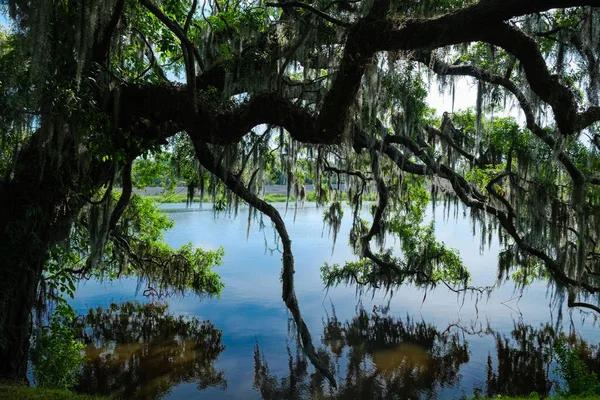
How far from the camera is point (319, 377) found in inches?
341

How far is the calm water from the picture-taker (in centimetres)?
836

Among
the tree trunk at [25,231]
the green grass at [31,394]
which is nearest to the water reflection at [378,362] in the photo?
the tree trunk at [25,231]

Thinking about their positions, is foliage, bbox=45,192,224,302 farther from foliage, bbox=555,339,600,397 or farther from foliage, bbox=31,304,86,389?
foliage, bbox=555,339,600,397

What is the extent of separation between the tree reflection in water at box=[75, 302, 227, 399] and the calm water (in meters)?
0.03

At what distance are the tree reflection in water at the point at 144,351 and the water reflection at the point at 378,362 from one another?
48.8 inches

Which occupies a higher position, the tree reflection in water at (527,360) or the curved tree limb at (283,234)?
the curved tree limb at (283,234)

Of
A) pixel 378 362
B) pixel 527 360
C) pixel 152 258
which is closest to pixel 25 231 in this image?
pixel 152 258

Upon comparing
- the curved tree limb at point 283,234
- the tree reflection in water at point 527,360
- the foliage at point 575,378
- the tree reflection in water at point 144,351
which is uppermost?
the curved tree limb at point 283,234

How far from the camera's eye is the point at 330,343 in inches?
424

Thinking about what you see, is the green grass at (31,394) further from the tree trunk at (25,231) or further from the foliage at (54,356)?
the foliage at (54,356)

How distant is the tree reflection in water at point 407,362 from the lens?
27.0ft

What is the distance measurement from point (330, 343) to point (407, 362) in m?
1.92

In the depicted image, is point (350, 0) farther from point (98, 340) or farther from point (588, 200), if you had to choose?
point (98, 340)

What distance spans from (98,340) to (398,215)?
8.10 meters
